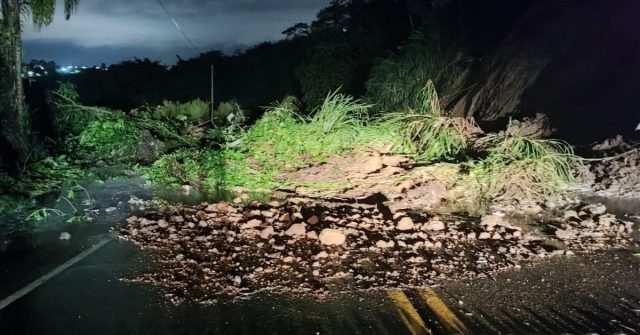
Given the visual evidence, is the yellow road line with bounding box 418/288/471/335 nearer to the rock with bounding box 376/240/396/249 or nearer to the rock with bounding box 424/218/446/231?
the rock with bounding box 376/240/396/249

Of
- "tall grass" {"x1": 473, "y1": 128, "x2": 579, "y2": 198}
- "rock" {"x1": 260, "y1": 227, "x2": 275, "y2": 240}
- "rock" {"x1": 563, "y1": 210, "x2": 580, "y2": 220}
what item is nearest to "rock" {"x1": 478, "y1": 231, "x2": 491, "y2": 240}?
"rock" {"x1": 563, "y1": 210, "x2": 580, "y2": 220}

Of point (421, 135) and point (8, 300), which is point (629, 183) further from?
point (8, 300)

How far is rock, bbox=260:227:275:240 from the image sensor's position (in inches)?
224

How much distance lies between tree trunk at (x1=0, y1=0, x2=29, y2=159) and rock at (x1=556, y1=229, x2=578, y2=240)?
8.42 metres

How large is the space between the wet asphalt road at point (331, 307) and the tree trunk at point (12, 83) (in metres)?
4.74

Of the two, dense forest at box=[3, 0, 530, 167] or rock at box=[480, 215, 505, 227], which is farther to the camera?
dense forest at box=[3, 0, 530, 167]

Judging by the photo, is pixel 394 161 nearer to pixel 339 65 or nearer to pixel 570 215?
pixel 570 215

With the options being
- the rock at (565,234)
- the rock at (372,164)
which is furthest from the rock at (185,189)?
the rock at (565,234)

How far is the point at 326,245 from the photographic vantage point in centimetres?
549

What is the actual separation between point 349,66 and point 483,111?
8.06 m

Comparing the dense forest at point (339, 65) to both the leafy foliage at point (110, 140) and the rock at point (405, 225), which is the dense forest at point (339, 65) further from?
the rock at point (405, 225)

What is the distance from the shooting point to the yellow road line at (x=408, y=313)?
3854mm

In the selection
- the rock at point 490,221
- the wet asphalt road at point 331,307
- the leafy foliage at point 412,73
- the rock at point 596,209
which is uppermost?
the leafy foliage at point 412,73

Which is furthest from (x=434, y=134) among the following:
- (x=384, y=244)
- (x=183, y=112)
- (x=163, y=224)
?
(x=183, y=112)
